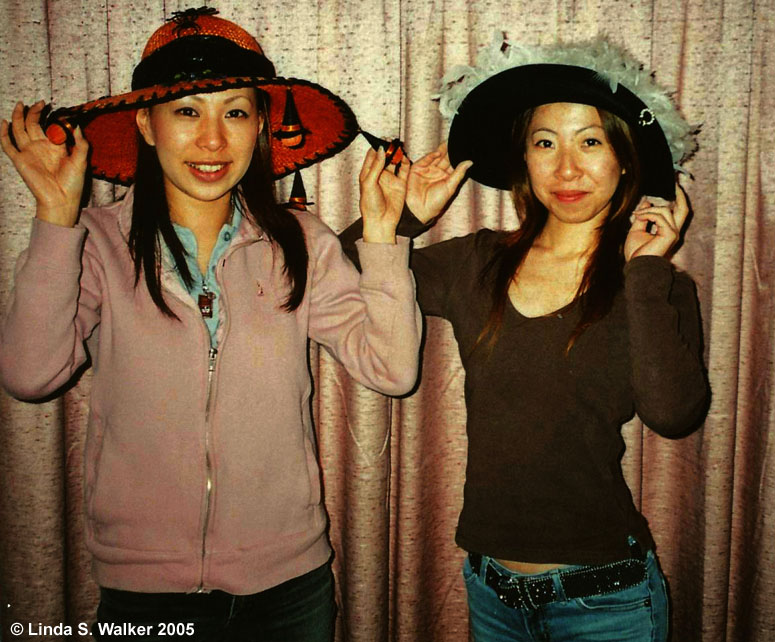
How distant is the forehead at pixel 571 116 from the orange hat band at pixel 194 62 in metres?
0.64

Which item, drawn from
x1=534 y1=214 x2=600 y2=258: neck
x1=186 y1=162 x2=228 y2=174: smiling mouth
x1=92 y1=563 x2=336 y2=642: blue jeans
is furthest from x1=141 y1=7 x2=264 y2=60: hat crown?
x1=92 y1=563 x2=336 y2=642: blue jeans

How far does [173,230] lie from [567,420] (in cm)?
95

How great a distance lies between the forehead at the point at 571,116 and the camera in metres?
1.49

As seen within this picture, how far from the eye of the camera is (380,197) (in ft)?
4.97

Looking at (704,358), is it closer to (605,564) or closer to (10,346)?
(605,564)

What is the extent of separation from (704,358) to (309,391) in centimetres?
125

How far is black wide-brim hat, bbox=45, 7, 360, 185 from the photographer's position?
4.29ft

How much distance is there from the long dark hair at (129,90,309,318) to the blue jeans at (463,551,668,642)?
813 mm

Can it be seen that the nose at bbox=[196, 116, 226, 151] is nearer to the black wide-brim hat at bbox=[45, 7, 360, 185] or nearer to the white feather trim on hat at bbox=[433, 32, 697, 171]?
the black wide-brim hat at bbox=[45, 7, 360, 185]

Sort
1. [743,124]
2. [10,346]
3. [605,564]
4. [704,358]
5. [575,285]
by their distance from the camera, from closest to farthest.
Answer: [10,346], [605,564], [575,285], [743,124], [704,358]

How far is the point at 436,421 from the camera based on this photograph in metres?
2.13

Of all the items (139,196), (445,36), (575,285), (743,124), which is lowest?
(575,285)

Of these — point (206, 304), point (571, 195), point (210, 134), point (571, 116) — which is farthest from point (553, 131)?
point (206, 304)

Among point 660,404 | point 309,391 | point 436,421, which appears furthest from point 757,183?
point 309,391
